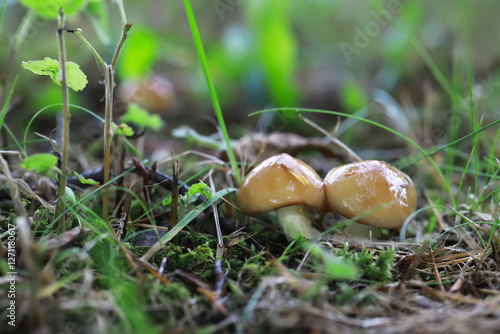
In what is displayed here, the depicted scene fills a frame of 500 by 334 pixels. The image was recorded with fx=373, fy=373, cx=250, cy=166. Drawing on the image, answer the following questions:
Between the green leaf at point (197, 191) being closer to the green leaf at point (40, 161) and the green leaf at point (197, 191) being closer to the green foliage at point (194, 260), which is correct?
the green foliage at point (194, 260)

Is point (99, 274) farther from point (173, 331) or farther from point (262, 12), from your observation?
point (262, 12)

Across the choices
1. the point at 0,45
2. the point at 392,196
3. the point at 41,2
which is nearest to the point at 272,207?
the point at 392,196

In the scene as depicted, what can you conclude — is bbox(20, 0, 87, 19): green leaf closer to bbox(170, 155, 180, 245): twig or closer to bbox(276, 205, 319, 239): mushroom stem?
bbox(170, 155, 180, 245): twig

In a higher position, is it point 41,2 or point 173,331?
point 41,2

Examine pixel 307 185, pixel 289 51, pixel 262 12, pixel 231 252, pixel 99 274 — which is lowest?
pixel 231 252

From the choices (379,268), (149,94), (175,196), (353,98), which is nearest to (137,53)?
(149,94)

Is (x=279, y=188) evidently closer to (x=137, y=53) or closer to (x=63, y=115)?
(x=63, y=115)

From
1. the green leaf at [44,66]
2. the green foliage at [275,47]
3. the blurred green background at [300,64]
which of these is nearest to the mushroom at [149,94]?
the blurred green background at [300,64]
